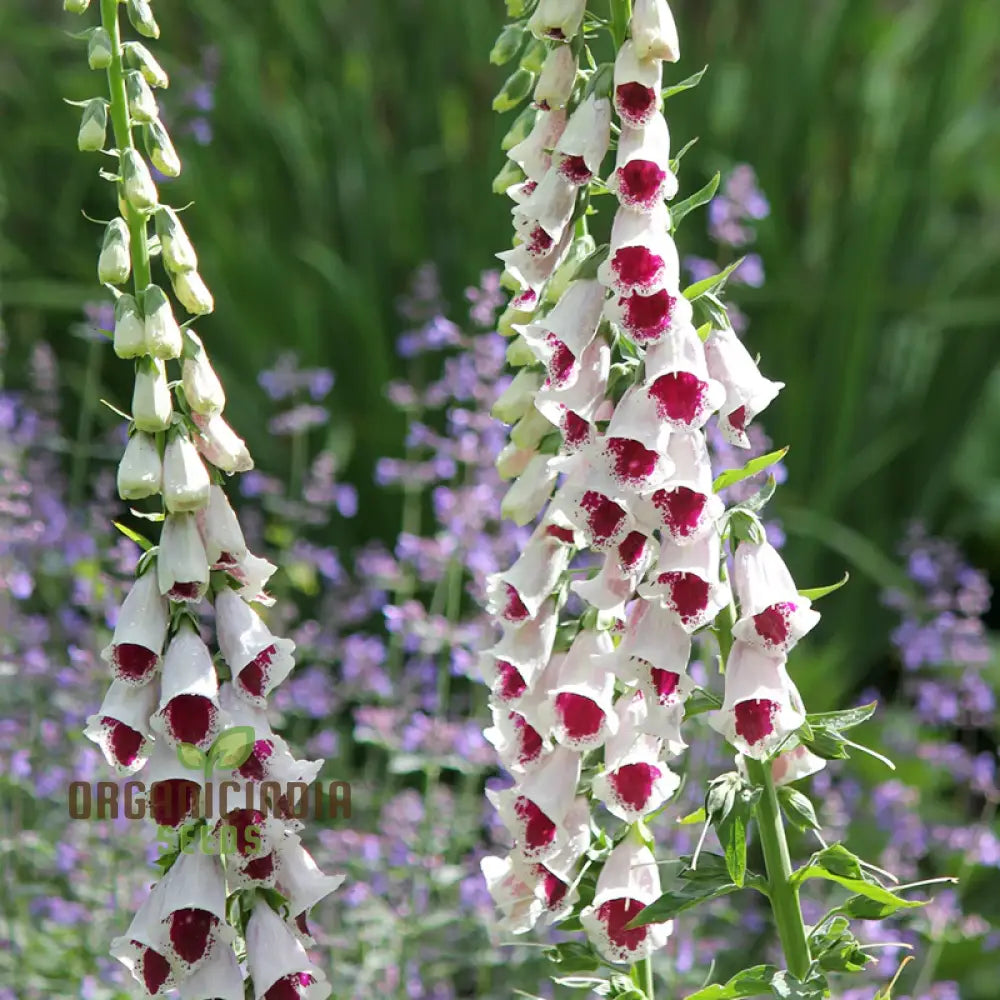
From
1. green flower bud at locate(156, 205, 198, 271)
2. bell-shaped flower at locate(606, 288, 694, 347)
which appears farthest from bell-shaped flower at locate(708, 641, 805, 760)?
green flower bud at locate(156, 205, 198, 271)

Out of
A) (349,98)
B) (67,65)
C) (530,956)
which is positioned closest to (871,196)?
(349,98)

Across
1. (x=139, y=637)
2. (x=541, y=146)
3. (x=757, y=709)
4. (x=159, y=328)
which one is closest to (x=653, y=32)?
(x=541, y=146)

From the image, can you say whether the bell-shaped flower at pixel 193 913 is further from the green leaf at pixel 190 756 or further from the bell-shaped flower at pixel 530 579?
the bell-shaped flower at pixel 530 579

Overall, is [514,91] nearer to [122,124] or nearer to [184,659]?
[122,124]

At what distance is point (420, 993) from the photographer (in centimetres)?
266

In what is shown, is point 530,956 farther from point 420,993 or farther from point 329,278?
point 329,278

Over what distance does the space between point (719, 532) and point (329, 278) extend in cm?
285

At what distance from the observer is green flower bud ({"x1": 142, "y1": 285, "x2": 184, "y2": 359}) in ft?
4.71

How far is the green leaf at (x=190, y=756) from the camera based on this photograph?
4.75 feet

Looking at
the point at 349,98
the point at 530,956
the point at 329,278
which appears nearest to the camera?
the point at 530,956

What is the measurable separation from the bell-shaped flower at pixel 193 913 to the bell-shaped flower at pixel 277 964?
4cm

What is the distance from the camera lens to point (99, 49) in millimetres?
1444

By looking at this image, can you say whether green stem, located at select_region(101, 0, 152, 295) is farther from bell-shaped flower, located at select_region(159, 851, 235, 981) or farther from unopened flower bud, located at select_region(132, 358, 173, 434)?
bell-shaped flower, located at select_region(159, 851, 235, 981)

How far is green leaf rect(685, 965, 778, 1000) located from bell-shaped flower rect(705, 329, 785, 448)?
51cm
